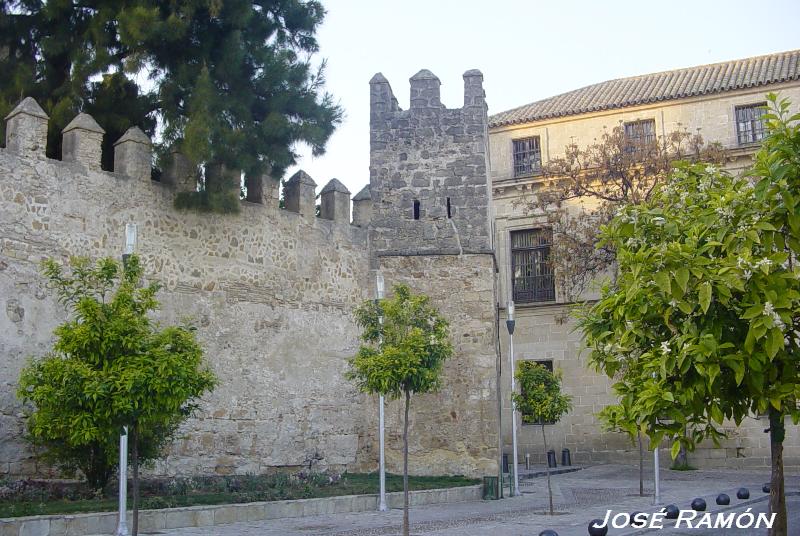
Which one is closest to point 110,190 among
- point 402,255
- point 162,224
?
point 162,224

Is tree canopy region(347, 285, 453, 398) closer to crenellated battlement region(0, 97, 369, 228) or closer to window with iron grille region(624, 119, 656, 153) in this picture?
crenellated battlement region(0, 97, 369, 228)

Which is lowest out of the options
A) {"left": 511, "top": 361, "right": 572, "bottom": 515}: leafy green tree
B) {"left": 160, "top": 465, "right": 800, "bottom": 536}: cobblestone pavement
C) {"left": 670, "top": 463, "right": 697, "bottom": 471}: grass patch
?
{"left": 670, "top": 463, "right": 697, "bottom": 471}: grass patch

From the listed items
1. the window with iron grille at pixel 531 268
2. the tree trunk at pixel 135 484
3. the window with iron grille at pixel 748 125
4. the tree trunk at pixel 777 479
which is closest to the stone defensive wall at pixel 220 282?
the tree trunk at pixel 135 484

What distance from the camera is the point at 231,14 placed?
48.7ft

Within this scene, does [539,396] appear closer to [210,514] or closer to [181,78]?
[210,514]

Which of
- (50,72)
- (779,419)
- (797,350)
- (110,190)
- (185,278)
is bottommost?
(779,419)

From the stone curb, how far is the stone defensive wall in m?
2.61

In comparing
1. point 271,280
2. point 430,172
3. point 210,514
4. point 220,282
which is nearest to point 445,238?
point 430,172

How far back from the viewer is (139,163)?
14430 millimetres

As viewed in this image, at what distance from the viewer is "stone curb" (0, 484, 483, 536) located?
9492 mm

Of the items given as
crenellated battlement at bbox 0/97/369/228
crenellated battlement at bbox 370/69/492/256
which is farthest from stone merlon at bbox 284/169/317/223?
crenellated battlement at bbox 370/69/492/256

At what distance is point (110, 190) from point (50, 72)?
8.58 feet

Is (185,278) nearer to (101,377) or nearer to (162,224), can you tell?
(162,224)

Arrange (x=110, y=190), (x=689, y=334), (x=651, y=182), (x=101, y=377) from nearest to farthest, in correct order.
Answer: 1. (x=689, y=334)
2. (x=101, y=377)
3. (x=110, y=190)
4. (x=651, y=182)
